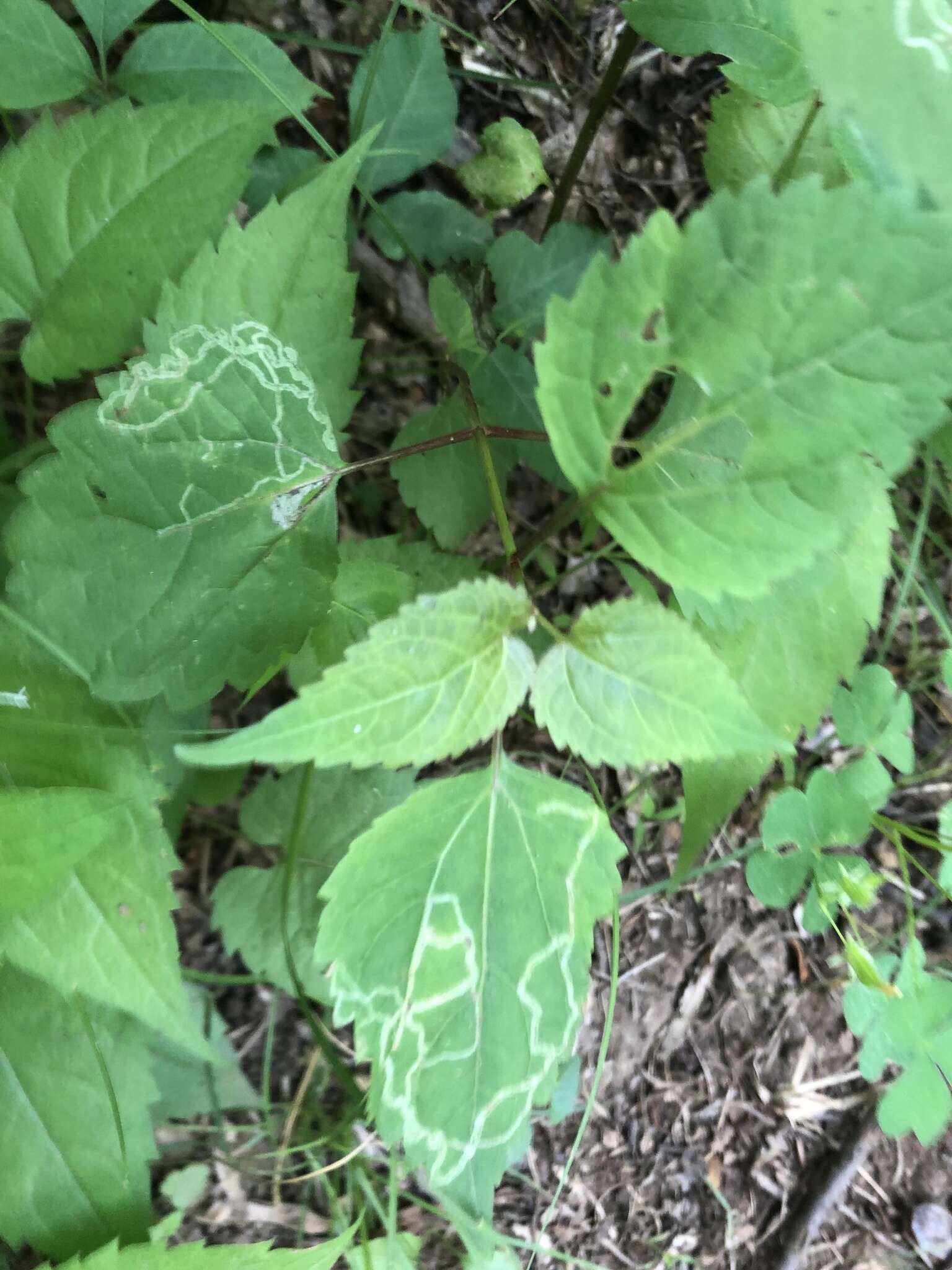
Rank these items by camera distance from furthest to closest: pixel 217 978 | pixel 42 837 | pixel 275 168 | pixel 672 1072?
pixel 672 1072, pixel 217 978, pixel 275 168, pixel 42 837

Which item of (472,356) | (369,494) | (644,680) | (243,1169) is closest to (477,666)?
(644,680)

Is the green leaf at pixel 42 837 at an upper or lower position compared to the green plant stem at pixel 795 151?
lower

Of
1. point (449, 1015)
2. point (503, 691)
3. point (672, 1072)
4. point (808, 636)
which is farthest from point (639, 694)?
point (672, 1072)

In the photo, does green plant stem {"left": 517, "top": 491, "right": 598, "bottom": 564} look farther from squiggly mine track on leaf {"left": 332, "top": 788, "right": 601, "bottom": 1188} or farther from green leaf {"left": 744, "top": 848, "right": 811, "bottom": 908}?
green leaf {"left": 744, "top": 848, "right": 811, "bottom": 908}

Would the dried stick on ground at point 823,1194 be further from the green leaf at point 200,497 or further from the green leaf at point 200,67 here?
the green leaf at point 200,67

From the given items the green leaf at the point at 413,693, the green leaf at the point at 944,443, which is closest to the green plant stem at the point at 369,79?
the green leaf at the point at 413,693

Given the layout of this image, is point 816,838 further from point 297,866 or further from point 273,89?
point 273,89

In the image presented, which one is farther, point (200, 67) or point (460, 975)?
point (200, 67)
